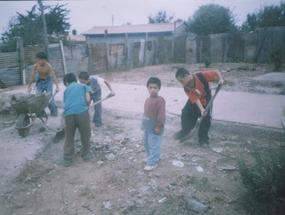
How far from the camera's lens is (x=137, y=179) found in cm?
371

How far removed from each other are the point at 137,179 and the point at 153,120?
2.67ft

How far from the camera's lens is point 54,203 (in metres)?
3.28

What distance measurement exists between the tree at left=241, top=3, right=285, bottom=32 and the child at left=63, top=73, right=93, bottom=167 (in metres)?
24.0

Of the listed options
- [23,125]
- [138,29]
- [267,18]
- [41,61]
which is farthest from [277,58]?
[138,29]

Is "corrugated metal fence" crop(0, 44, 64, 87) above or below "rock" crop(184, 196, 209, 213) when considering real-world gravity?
above

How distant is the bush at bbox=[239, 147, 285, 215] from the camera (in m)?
2.72

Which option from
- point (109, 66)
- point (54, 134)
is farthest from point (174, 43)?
point (54, 134)

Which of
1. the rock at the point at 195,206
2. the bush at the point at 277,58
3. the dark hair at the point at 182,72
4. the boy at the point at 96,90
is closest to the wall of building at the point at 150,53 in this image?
the bush at the point at 277,58

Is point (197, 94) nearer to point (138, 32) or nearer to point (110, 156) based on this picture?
point (110, 156)

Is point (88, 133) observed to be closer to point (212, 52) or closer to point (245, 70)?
point (245, 70)

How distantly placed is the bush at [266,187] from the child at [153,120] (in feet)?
4.27

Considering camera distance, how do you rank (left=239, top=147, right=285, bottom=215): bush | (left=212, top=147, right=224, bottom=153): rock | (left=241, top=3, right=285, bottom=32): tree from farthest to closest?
1. (left=241, top=3, right=285, bottom=32): tree
2. (left=212, top=147, right=224, bottom=153): rock
3. (left=239, top=147, right=285, bottom=215): bush

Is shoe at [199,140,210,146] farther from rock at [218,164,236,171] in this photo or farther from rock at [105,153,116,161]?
rock at [105,153,116,161]

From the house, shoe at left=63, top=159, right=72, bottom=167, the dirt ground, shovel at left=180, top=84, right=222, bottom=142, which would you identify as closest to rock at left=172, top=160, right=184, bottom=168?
the dirt ground
